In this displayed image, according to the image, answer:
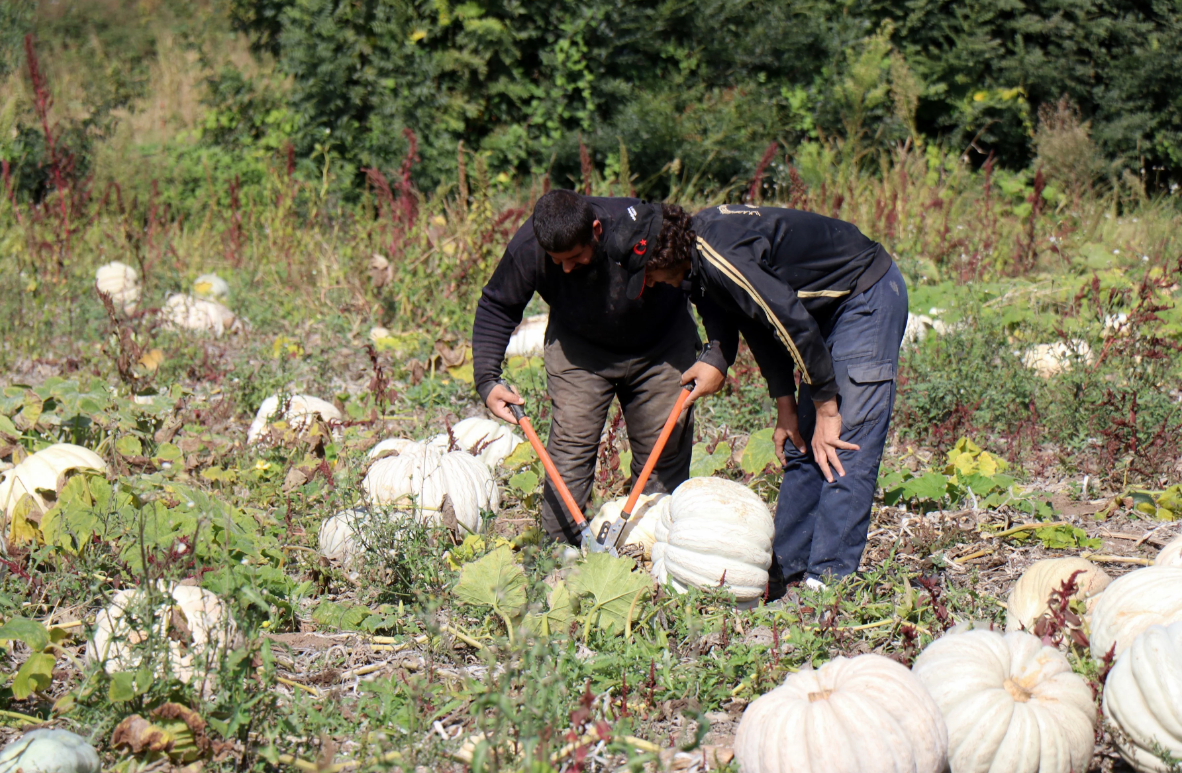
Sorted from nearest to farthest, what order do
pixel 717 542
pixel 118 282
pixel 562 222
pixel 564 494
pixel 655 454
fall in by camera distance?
pixel 717 542 → pixel 562 222 → pixel 655 454 → pixel 564 494 → pixel 118 282

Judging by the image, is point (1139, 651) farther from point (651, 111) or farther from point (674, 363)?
point (651, 111)

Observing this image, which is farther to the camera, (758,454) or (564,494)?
(758,454)

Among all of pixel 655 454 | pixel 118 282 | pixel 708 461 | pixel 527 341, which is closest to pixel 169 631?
pixel 655 454

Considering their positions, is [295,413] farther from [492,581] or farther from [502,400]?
[492,581]

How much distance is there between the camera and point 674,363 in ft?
13.4

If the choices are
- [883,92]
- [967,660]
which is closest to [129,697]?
[967,660]

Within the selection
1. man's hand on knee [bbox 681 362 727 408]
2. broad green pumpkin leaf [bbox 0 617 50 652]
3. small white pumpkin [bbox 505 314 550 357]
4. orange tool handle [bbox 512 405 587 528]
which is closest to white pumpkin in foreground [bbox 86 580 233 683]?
broad green pumpkin leaf [bbox 0 617 50 652]

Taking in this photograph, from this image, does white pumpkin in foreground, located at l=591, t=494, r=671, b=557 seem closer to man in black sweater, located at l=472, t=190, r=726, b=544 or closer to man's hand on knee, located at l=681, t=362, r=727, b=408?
man in black sweater, located at l=472, t=190, r=726, b=544

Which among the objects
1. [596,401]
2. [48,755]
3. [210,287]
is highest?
[48,755]

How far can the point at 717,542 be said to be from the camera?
330cm

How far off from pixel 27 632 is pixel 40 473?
1458 mm

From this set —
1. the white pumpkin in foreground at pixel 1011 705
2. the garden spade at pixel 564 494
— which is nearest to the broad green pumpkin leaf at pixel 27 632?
the garden spade at pixel 564 494

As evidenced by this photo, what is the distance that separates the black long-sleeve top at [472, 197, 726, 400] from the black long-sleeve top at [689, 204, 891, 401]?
1.19ft

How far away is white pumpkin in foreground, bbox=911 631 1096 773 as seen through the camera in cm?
235
